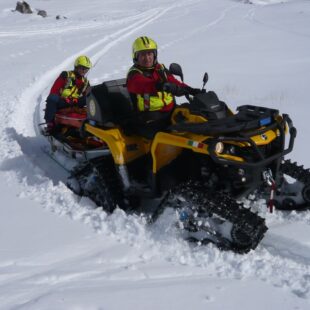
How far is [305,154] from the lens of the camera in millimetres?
5785

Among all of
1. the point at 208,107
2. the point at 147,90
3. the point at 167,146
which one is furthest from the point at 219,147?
the point at 147,90

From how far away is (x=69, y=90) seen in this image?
Result: 7.54 meters

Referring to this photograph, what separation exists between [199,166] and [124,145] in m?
0.92

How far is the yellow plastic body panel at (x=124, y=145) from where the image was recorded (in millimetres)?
4699

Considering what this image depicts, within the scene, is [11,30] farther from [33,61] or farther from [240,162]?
[240,162]

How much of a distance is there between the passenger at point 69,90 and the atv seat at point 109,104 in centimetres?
194

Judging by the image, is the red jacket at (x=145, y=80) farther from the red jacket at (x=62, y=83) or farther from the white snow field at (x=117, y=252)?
the red jacket at (x=62, y=83)

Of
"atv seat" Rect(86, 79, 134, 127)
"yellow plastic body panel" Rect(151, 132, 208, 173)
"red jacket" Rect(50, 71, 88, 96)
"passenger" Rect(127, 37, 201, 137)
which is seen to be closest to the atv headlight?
"yellow plastic body panel" Rect(151, 132, 208, 173)

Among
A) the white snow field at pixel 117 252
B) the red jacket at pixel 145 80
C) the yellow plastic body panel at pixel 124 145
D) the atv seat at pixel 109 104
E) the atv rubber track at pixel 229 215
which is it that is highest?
the red jacket at pixel 145 80

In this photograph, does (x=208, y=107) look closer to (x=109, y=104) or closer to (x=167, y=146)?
(x=167, y=146)

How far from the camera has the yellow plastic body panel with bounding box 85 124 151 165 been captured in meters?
4.70

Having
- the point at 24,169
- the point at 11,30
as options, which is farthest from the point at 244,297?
the point at 11,30

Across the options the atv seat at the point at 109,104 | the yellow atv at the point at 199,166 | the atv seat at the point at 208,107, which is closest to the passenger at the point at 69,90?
the atv seat at the point at 109,104

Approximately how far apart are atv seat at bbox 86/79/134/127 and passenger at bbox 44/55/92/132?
6.36 feet
